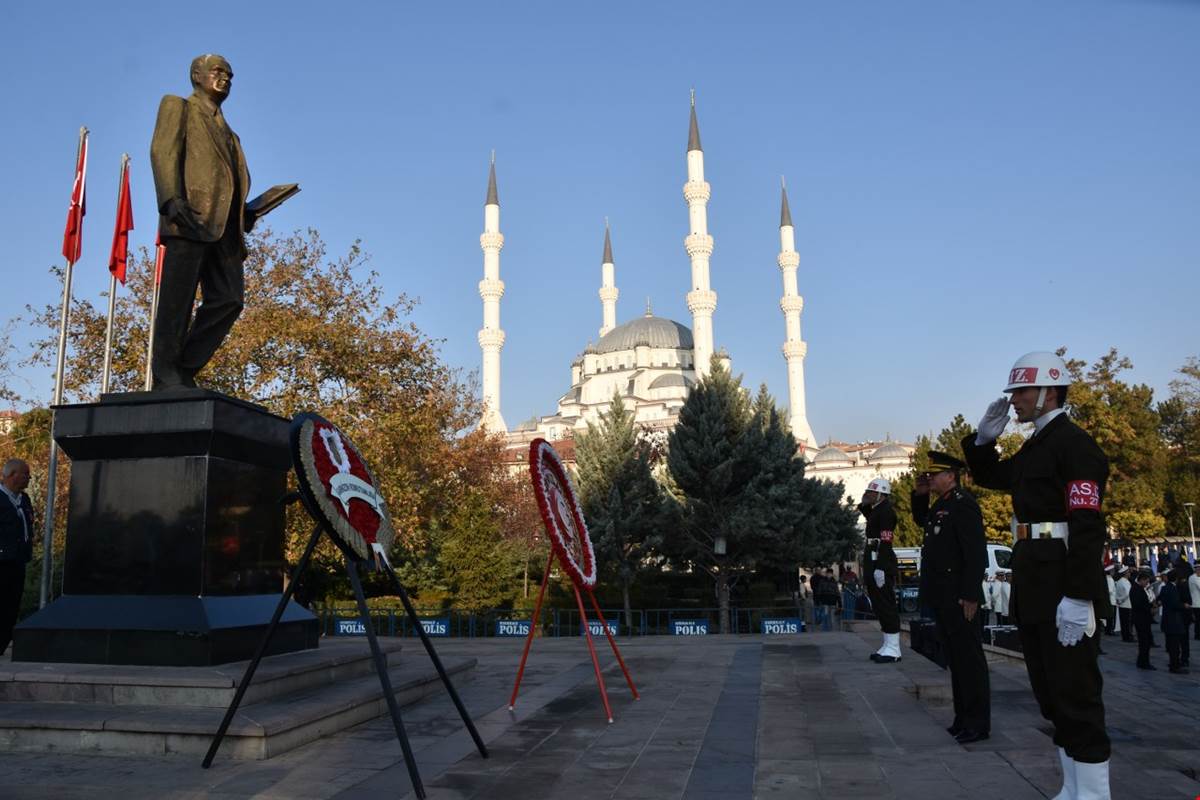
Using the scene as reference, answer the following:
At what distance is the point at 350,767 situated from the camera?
16.4 ft

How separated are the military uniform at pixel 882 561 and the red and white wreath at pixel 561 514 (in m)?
3.18

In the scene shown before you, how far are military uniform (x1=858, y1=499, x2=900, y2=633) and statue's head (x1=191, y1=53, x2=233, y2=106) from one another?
23.2ft

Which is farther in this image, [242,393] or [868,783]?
[242,393]

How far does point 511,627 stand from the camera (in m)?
18.0

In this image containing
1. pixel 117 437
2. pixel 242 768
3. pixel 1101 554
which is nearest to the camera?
pixel 1101 554

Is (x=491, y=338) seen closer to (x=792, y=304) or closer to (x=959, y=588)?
(x=792, y=304)

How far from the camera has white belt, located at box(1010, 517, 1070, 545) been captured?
4.13m

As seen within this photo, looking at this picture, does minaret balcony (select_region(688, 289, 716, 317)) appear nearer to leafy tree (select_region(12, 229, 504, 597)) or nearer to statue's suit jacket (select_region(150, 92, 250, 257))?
leafy tree (select_region(12, 229, 504, 597))

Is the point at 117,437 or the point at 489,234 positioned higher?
the point at 489,234

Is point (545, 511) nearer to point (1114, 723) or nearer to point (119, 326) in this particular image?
point (1114, 723)

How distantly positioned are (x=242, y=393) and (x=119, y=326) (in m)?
3.79

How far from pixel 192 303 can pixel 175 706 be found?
10.4 ft

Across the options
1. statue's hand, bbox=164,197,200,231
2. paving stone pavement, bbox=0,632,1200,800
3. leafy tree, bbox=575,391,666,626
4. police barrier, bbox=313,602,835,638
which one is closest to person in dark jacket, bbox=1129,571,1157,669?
paving stone pavement, bbox=0,632,1200,800

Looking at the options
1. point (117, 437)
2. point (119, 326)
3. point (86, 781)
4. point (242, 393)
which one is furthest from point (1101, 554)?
point (119, 326)
